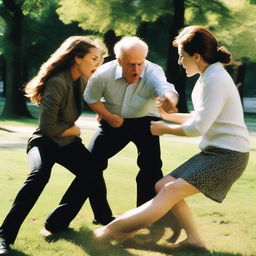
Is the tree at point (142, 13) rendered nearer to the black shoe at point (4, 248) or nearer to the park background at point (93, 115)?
the park background at point (93, 115)

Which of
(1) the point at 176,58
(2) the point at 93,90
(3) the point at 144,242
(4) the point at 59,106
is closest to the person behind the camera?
(4) the point at 59,106

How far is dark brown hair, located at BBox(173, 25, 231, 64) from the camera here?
14.6 ft

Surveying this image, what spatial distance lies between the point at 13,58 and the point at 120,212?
2202cm

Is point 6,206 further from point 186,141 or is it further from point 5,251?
point 186,141

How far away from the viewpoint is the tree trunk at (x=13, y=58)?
88.5 feet

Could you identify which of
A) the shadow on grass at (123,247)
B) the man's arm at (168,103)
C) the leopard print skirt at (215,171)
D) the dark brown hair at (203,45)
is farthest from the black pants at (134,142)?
the dark brown hair at (203,45)

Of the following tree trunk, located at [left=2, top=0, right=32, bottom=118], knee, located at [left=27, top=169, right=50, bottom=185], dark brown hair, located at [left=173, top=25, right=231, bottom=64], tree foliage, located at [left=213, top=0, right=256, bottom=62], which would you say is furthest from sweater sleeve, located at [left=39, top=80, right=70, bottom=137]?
tree foliage, located at [left=213, top=0, right=256, bottom=62]

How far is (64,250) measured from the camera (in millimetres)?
4734

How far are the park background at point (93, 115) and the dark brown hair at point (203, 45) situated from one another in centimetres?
161

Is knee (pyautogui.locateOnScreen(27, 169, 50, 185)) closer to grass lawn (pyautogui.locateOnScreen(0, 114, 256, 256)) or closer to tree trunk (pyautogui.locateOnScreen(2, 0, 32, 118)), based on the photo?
grass lawn (pyautogui.locateOnScreen(0, 114, 256, 256))

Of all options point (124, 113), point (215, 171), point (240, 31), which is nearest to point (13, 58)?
point (240, 31)

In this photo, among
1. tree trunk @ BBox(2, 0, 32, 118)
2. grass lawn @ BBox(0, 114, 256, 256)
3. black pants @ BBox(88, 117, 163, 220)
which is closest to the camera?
grass lawn @ BBox(0, 114, 256, 256)

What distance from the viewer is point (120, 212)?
20.5 ft

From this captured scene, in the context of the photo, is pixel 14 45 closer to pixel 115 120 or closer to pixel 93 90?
pixel 93 90
